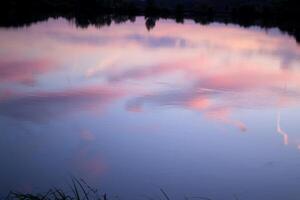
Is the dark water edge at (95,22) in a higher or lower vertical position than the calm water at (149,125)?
lower

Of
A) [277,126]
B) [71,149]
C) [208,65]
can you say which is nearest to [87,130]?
[71,149]

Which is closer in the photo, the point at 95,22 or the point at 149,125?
the point at 149,125

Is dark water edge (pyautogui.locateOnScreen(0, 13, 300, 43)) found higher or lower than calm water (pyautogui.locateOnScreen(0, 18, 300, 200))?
lower

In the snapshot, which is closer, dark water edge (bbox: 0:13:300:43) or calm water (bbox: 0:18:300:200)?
calm water (bbox: 0:18:300:200)

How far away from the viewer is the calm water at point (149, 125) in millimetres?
6578

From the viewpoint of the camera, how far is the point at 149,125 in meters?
8.79

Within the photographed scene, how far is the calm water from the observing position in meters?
6.58

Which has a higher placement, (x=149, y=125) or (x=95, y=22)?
(x=149, y=125)

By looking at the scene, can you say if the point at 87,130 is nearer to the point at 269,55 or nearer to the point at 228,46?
the point at 269,55

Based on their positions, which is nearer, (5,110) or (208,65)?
(5,110)

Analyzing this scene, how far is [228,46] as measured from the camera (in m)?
22.7

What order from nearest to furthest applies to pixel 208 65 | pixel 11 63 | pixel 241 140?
pixel 241 140 → pixel 11 63 → pixel 208 65

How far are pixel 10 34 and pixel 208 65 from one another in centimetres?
940

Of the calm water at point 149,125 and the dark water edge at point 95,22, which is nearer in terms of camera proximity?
the calm water at point 149,125
